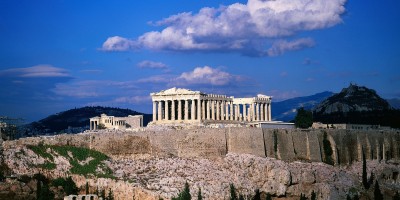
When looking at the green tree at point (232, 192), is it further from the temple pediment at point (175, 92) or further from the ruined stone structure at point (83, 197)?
the temple pediment at point (175, 92)

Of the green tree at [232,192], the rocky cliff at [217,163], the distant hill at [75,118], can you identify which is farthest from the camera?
the distant hill at [75,118]

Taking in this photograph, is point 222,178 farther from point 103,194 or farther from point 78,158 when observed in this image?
point 103,194

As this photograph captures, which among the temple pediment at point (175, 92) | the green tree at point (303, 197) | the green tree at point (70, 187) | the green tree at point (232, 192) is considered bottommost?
the green tree at point (303, 197)

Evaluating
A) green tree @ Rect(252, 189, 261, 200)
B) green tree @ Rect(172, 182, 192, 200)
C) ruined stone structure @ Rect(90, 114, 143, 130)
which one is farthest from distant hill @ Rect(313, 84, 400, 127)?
green tree @ Rect(172, 182, 192, 200)

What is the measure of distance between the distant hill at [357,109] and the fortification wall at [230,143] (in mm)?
33000

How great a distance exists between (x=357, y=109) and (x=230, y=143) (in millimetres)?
77452

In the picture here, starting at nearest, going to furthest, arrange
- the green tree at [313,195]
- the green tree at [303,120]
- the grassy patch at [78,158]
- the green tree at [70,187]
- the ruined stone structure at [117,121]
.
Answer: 1. the green tree at [70,187]
2. the grassy patch at [78,158]
3. the green tree at [313,195]
4. the green tree at [303,120]
5. the ruined stone structure at [117,121]

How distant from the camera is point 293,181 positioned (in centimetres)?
6938

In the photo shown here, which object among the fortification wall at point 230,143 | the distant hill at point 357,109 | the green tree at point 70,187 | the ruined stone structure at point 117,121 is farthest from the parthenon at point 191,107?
the distant hill at point 357,109

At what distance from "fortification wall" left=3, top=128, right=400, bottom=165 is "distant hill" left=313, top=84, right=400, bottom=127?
3300 centimetres

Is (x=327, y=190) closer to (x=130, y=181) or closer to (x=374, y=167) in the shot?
(x=374, y=167)

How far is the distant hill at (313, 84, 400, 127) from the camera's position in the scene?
125 m

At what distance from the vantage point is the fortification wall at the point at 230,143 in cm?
6269

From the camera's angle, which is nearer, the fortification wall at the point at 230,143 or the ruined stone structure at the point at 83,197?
the ruined stone structure at the point at 83,197
